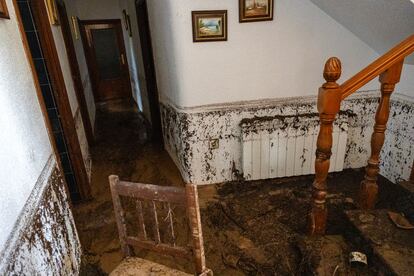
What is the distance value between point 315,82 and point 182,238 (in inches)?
75.4

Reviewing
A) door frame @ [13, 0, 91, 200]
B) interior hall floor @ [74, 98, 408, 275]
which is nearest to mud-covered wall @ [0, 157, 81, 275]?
interior hall floor @ [74, 98, 408, 275]

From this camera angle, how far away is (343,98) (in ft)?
4.80

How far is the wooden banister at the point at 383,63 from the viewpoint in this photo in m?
1.37

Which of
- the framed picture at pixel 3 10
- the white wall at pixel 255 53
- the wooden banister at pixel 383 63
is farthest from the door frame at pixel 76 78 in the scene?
the wooden banister at pixel 383 63

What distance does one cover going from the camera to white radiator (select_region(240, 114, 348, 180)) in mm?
2645

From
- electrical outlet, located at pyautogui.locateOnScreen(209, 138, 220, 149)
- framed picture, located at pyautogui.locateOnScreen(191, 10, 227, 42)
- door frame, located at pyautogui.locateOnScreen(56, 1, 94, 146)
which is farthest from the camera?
door frame, located at pyautogui.locateOnScreen(56, 1, 94, 146)

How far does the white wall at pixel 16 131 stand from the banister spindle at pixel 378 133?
184cm

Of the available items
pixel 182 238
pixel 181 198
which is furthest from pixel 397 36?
pixel 182 238

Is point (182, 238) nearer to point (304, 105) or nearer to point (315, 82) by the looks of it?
point (304, 105)

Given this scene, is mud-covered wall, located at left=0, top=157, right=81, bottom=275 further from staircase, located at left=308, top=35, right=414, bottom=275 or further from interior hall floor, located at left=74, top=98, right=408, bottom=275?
staircase, located at left=308, top=35, right=414, bottom=275

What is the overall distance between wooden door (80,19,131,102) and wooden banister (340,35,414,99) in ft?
20.0

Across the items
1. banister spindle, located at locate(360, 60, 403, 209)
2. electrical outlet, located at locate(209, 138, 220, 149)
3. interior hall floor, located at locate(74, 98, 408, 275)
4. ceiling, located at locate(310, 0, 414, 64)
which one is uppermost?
ceiling, located at locate(310, 0, 414, 64)

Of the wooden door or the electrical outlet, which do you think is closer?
the electrical outlet

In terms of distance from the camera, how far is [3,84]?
1184 mm
